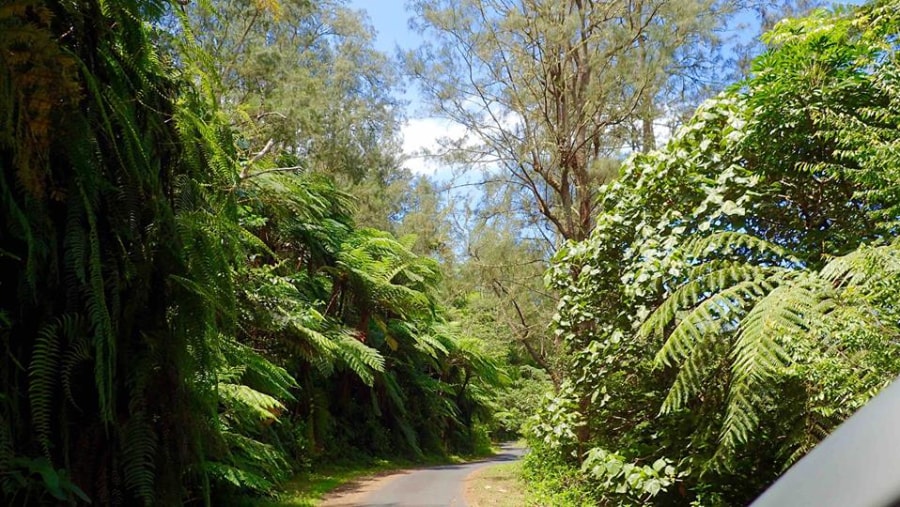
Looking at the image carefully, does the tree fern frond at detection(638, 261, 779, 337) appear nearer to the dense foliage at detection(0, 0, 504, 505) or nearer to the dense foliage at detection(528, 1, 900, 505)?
the dense foliage at detection(528, 1, 900, 505)

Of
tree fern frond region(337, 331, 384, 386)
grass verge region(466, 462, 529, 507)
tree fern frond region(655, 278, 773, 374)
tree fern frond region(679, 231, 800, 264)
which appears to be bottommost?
grass verge region(466, 462, 529, 507)

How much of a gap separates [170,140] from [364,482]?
12033mm

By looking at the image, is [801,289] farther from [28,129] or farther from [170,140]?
[28,129]

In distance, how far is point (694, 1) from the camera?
10789 millimetres

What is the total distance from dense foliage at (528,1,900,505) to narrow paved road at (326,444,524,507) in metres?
4.14

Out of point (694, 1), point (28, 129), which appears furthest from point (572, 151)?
point (28, 129)

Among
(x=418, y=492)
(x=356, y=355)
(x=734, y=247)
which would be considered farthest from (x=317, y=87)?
(x=734, y=247)

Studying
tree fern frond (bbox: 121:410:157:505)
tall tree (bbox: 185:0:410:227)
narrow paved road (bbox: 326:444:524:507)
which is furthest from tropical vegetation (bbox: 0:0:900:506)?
tall tree (bbox: 185:0:410:227)

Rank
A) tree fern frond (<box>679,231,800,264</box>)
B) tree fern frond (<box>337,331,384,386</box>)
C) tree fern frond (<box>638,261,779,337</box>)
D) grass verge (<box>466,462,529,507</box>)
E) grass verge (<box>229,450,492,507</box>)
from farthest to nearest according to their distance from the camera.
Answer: tree fern frond (<box>337,331,384,386</box>), grass verge (<box>466,462,529,507</box>), grass verge (<box>229,450,492,507</box>), tree fern frond (<box>679,231,800,264</box>), tree fern frond (<box>638,261,779,337</box>)

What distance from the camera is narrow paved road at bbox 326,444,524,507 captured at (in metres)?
11.0

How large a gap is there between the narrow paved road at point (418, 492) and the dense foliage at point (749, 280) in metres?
4.14

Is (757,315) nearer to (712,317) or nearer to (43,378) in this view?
(712,317)

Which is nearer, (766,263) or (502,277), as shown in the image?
(766,263)

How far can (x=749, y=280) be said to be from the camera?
16.6 ft
